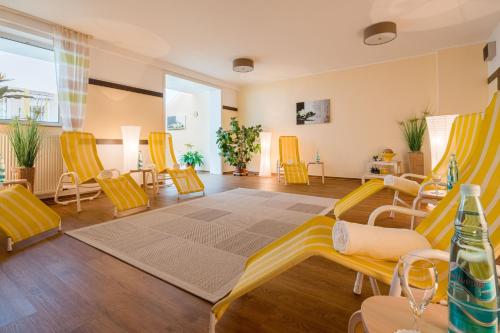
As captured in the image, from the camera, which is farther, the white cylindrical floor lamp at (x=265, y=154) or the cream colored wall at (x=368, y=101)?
the white cylindrical floor lamp at (x=265, y=154)

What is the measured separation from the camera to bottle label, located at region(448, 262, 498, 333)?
435 millimetres

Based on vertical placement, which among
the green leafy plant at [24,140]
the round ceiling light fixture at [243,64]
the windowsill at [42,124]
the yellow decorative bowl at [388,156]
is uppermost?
the round ceiling light fixture at [243,64]

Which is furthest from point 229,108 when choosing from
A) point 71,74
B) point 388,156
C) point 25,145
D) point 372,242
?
point 372,242

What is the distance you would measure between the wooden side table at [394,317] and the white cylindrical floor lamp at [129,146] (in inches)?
174

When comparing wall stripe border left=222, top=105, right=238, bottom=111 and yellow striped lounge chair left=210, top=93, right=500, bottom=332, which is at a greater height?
wall stripe border left=222, top=105, right=238, bottom=111

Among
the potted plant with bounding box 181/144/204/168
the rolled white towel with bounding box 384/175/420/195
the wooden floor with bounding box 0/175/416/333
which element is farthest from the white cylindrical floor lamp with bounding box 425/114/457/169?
the potted plant with bounding box 181/144/204/168

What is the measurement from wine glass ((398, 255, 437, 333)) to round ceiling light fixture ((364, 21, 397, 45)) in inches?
165

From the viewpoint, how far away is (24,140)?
3.34 meters

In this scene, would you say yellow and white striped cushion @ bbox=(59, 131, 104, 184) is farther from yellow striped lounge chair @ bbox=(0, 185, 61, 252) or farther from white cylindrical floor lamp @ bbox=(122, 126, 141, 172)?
yellow striped lounge chair @ bbox=(0, 185, 61, 252)

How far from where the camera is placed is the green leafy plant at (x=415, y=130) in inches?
201

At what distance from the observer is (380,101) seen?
18.5 ft

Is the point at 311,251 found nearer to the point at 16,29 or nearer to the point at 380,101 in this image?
the point at 16,29

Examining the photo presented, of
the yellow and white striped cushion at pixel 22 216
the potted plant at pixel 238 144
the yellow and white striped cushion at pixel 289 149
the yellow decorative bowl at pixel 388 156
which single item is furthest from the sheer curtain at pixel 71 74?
the yellow decorative bowl at pixel 388 156

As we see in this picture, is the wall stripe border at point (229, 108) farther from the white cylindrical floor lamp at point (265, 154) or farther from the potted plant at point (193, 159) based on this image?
the potted plant at point (193, 159)
